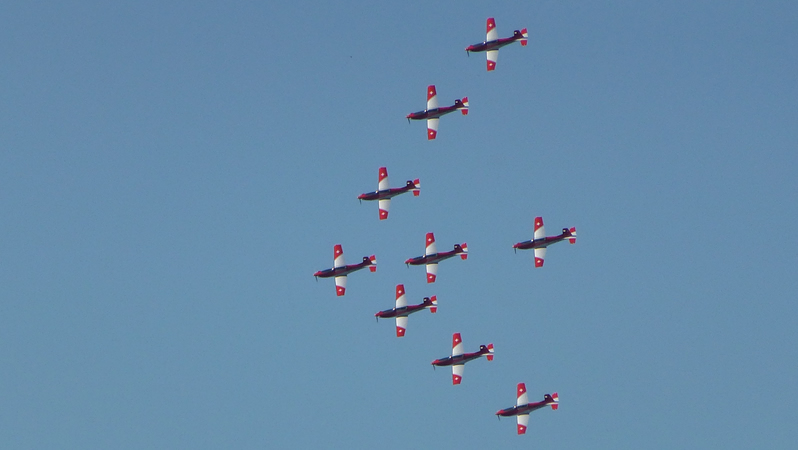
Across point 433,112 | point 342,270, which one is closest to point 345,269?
point 342,270

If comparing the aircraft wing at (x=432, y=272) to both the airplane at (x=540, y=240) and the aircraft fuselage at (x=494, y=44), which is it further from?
the aircraft fuselage at (x=494, y=44)

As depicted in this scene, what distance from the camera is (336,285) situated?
435ft

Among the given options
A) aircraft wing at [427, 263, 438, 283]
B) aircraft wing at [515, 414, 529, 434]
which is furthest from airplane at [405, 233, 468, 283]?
aircraft wing at [515, 414, 529, 434]

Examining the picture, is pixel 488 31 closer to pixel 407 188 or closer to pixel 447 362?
pixel 407 188

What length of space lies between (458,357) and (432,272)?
7.40 meters

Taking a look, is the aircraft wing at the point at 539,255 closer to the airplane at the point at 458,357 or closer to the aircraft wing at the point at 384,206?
the airplane at the point at 458,357

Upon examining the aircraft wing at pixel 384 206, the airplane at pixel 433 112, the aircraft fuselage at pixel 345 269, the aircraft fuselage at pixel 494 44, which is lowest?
the aircraft fuselage at pixel 345 269

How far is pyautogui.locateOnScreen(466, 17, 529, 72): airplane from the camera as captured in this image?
131m

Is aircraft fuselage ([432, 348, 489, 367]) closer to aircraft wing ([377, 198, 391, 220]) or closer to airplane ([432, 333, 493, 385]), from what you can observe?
airplane ([432, 333, 493, 385])

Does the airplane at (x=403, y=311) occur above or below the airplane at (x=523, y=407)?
above

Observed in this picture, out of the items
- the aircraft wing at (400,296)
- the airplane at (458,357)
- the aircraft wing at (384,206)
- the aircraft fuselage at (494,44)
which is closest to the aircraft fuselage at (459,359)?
the airplane at (458,357)

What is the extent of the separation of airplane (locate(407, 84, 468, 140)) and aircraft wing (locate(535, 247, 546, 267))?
518 inches

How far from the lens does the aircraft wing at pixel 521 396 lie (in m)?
133

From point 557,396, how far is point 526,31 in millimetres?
30276
